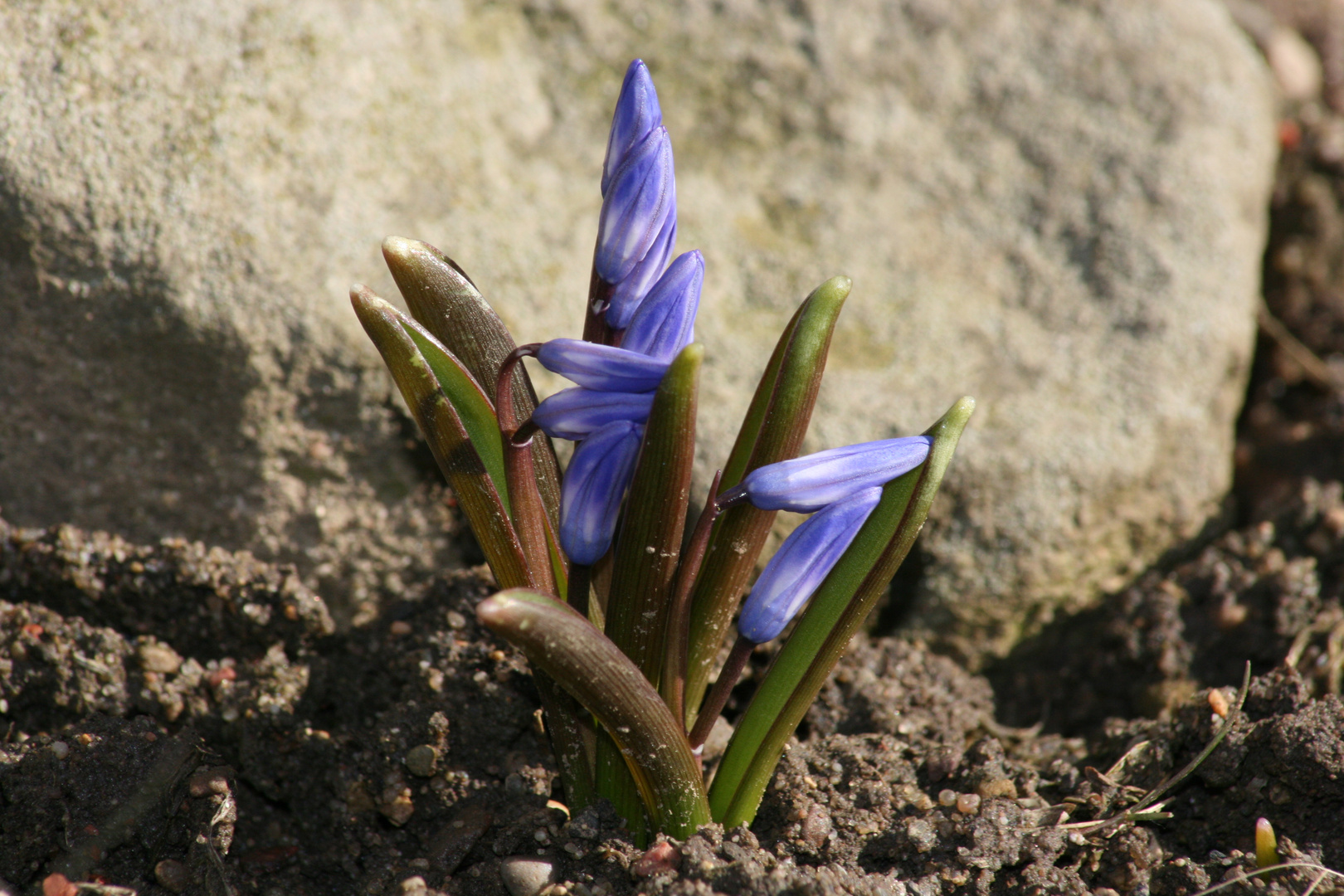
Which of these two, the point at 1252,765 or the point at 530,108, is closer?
the point at 1252,765

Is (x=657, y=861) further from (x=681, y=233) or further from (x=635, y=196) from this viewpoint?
(x=681, y=233)

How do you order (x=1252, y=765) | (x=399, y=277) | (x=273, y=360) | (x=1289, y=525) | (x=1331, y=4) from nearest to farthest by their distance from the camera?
(x=399, y=277) < (x=1252, y=765) < (x=273, y=360) < (x=1289, y=525) < (x=1331, y=4)

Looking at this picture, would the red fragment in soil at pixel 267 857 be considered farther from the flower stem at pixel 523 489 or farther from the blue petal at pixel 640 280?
the blue petal at pixel 640 280

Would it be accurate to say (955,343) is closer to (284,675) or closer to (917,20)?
(917,20)

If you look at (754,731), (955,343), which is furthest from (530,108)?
(754,731)

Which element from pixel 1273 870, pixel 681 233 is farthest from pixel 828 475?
pixel 681 233

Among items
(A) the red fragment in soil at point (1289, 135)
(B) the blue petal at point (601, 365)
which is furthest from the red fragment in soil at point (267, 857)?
(A) the red fragment in soil at point (1289, 135)

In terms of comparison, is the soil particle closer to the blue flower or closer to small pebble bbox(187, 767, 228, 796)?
small pebble bbox(187, 767, 228, 796)

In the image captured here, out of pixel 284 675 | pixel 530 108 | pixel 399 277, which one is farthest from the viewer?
pixel 530 108
